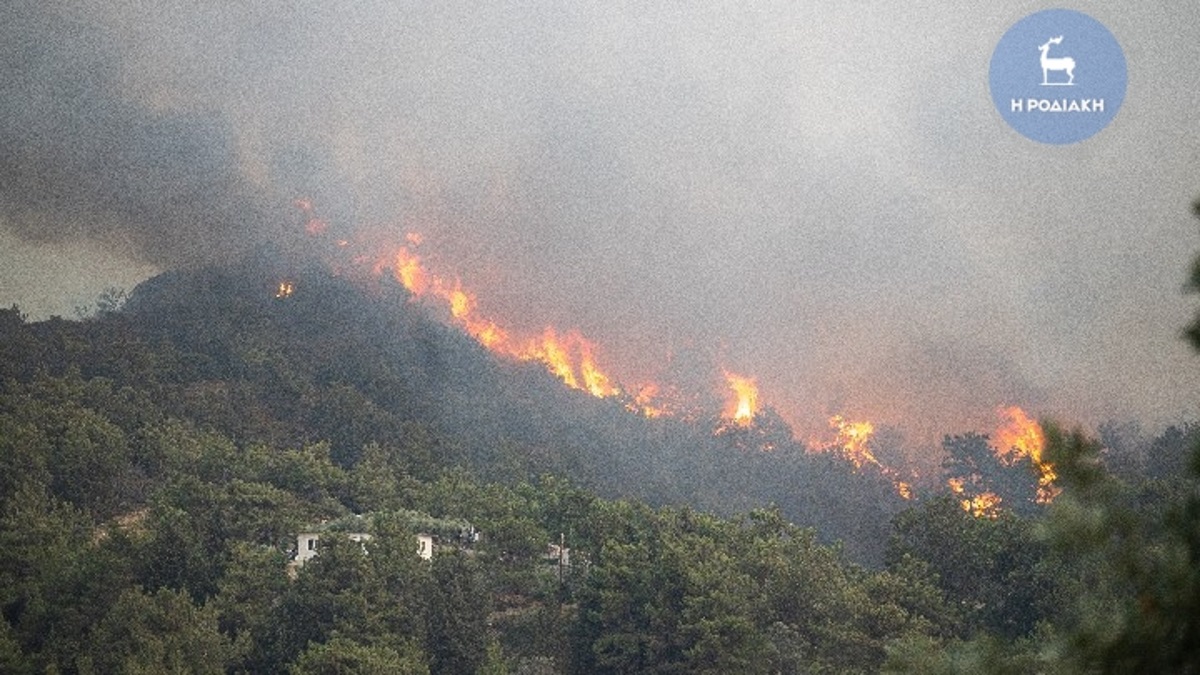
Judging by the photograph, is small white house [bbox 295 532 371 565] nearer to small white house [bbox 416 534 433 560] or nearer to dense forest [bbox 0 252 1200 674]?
dense forest [bbox 0 252 1200 674]

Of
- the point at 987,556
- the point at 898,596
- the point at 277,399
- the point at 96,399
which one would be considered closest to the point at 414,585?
the point at 898,596

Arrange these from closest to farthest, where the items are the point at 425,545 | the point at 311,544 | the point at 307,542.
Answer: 1. the point at 311,544
2. the point at 307,542
3. the point at 425,545

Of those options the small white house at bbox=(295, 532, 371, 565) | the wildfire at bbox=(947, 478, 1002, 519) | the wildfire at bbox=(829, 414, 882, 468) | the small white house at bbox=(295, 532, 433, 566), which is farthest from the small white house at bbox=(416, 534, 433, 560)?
the wildfire at bbox=(829, 414, 882, 468)

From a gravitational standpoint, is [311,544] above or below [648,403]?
below

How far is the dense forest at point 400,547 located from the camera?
135ft

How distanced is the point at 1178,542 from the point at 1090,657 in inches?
21.0

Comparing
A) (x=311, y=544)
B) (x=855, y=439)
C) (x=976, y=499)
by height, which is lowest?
(x=311, y=544)

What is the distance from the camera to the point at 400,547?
157 ft

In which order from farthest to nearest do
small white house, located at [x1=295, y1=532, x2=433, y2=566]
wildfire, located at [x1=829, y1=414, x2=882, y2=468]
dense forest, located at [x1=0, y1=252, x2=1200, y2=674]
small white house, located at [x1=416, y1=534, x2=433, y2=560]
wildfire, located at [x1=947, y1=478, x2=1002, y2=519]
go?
wildfire, located at [x1=829, y1=414, x2=882, y2=468] < wildfire, located at [x1=947, y1=478, x2=1002, y2=519] < small white house, located at [x1=416, y1=534, x2=433, y2=560] < small white house, located at [x1=295, y1=532, x2=433, y2=566] < dense forest, located at [x1=0, y1=252, x2=1200, y2=674]

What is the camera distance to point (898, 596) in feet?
139

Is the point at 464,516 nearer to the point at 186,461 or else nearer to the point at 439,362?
the point at 186,461

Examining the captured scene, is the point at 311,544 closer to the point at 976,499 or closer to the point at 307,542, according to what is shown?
the point at 307,542

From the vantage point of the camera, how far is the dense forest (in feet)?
135

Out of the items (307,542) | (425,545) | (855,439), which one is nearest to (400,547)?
(425,545)
